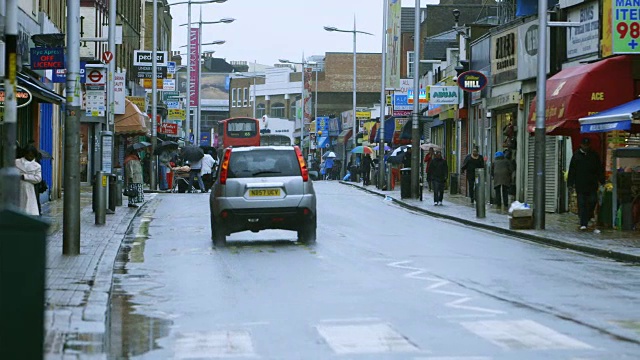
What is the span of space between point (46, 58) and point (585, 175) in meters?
11.0

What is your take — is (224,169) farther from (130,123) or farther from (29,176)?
(130,123)

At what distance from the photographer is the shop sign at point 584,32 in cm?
3478

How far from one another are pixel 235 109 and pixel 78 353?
160738 mm

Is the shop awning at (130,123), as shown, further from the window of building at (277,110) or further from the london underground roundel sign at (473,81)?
the window of building at (277,110)

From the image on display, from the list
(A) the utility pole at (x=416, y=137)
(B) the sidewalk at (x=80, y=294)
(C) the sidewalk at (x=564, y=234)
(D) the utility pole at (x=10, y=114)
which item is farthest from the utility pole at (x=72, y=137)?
(A) the utility pole at (x=416, y=137)

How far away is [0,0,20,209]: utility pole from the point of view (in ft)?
26.2

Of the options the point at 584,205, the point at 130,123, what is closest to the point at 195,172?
the point at 130,123

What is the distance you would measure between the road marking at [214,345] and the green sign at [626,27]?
64.9 feet

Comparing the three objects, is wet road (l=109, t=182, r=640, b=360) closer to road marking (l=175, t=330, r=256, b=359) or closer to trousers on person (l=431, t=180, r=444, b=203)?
road marking (l=175, t=330, r=256, b=359)

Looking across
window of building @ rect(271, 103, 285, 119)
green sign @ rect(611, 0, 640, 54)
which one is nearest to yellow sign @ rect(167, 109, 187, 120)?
green sign @ rect(611, 0, 640, 54)

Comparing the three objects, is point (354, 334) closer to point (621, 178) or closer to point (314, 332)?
point (314, 332)

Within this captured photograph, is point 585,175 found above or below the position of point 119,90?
below

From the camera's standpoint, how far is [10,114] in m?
10.2

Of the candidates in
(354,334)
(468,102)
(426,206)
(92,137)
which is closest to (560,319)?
(354,334)
